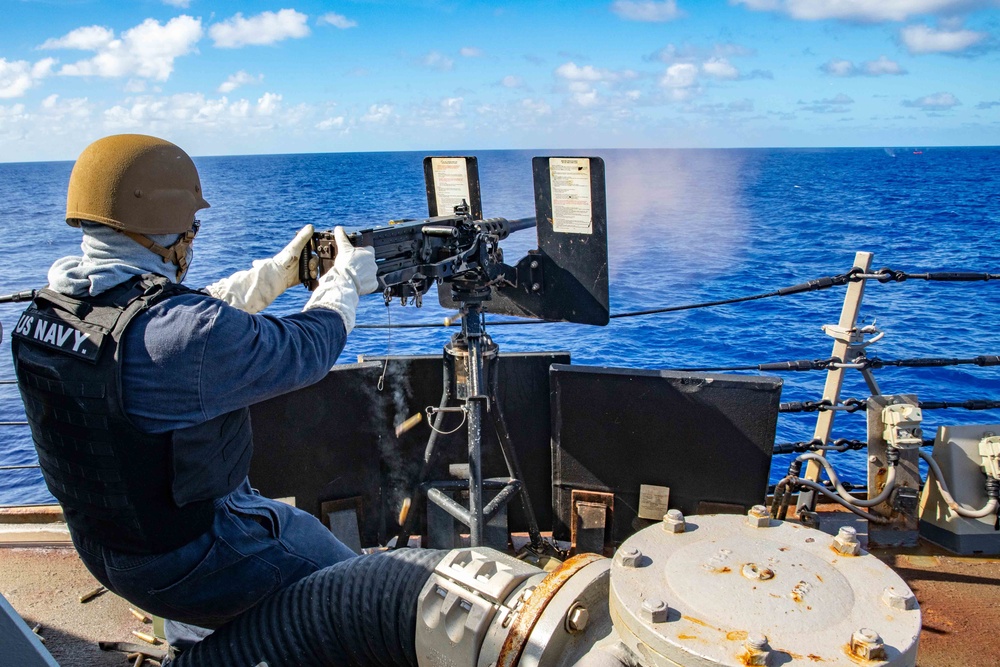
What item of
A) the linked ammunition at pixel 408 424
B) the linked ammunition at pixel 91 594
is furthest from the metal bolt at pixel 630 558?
the linked ammunition at pixel 91 594

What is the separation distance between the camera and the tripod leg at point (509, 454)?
12.1 feet

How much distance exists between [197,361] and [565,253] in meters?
2.37

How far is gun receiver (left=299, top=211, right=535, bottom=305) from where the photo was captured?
107 inches

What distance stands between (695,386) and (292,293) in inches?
542

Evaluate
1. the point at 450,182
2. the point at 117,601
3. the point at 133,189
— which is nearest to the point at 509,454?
the point at 450,182

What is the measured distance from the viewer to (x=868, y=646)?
4.75 ft

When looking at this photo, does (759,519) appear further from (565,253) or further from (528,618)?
(565,253)

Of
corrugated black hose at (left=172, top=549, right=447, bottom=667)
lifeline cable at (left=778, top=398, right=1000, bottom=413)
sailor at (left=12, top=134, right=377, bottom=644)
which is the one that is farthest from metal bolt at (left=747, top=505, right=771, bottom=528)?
lifeline cable at (left=778, top=398, right=1000, bottom=413)

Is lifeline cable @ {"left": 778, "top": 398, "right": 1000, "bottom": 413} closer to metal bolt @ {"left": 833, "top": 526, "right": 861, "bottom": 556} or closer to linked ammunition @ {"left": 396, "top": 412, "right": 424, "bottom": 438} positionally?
linked ammunition @ {"left": 396, "top": 412, "right": 424, "bottom": 438}

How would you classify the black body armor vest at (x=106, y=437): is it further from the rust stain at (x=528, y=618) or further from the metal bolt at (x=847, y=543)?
the metal bolt at (x=847, y=543)

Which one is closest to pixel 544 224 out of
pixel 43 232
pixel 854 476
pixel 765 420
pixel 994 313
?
pixel 765 420

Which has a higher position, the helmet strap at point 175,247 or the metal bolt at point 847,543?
the helmet strap at point 175,247

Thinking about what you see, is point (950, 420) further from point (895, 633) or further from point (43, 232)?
point (43, 232)

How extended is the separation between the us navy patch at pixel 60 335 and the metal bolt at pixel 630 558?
136cm
